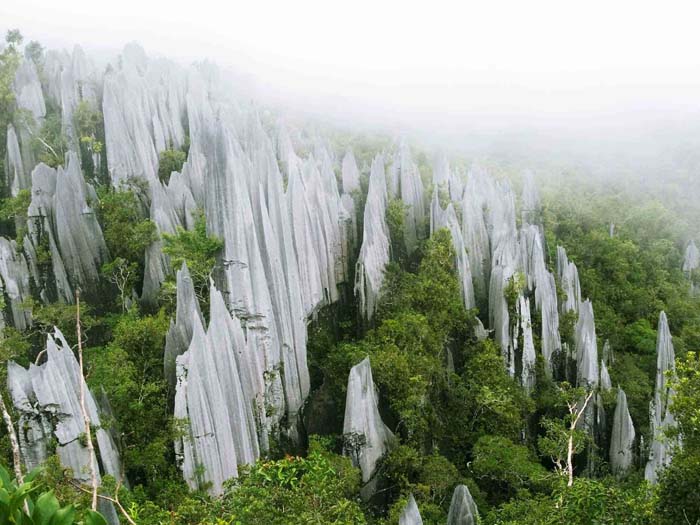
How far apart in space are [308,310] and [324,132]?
59.3ft

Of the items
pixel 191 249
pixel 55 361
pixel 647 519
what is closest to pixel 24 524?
pixel 647 519

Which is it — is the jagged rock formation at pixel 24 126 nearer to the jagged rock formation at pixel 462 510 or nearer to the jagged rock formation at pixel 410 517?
the jagged rock formation at pixel 410 517

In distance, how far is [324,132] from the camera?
3394cm

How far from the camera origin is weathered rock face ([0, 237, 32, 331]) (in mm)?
17062

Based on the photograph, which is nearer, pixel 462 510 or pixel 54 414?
pixel 462 510

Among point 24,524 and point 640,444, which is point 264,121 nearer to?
point 640,444

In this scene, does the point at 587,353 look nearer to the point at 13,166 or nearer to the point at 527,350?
the point at 527,350

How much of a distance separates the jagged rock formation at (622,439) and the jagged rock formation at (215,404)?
12139mm

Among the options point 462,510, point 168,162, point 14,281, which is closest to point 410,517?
point 462,510

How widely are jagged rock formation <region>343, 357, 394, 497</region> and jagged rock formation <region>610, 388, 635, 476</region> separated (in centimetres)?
890

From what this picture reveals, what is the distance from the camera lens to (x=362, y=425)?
557 inches

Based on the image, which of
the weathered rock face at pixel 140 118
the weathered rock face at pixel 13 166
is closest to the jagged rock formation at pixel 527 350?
the weathered rock face at pixel 140 118

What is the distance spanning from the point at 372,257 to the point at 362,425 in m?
8.13

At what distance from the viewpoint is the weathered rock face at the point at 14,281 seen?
1706 cm
